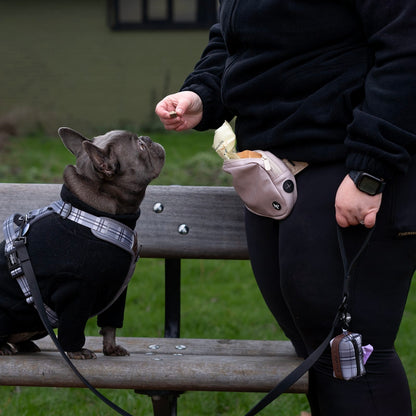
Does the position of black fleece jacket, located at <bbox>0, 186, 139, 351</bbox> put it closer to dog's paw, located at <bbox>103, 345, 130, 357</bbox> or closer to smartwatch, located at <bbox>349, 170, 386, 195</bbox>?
dog's paw, located at <bbox>103, 345, 130, 357</bbox>

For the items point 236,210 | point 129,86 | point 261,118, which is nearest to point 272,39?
point 261,118

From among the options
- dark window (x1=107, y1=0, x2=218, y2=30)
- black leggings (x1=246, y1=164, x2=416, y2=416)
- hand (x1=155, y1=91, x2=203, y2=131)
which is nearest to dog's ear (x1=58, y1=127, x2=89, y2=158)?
hand (x1=155, y1=91, x2=203, y2=131)

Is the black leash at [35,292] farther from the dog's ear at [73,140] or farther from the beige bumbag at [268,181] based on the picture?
the beige bumbag at [268,181]

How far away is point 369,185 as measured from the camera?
6.95 feet

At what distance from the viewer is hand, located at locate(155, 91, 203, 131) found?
2.70m

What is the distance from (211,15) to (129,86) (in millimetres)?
2468

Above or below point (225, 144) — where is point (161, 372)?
below

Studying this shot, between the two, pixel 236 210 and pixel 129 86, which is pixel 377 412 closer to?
pixel 236 210

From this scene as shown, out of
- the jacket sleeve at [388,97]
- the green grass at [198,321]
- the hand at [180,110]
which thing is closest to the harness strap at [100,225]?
the hand at [180,110]

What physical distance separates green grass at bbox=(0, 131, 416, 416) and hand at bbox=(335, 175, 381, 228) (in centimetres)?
182

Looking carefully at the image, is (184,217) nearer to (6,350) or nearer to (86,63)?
(6,350)

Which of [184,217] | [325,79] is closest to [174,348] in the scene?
[184,217]

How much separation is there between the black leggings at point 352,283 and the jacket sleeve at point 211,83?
634 millimetres

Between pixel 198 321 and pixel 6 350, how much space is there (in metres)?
2.06
